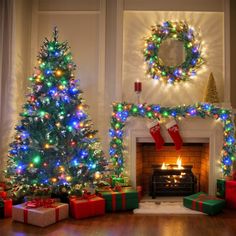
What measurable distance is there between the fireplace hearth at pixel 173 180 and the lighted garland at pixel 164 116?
546 mm

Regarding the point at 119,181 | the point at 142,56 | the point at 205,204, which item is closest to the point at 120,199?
the point at 119,181

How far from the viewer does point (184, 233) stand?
375 cm

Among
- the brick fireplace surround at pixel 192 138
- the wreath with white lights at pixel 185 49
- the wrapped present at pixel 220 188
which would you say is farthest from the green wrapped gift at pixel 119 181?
the wreath with white lights at pixel 185 49

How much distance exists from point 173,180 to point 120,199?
1.24m

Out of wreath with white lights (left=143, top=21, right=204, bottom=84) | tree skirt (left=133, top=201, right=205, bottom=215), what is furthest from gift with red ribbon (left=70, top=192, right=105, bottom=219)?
wreath with white lights (left=143, top=21, right=204, bottom=84)

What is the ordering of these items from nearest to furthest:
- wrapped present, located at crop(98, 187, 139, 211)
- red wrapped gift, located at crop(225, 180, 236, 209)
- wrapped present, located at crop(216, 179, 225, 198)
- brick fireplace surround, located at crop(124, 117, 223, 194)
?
1. wrapped present, located at crop(98, 187, 139, 211)
2. red wrapped gift, located at crop(225, 180, 236, 209)
3. wrapped present, located at crop(216, 179, 225, 198)
4. brick fireplace surround, located at crop(124, 117, 223, 194)

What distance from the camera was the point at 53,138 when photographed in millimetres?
4547

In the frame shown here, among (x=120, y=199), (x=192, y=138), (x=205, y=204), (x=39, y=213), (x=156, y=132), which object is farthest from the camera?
(x=192, y=138)

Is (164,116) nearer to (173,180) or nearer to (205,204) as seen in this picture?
(173,180)

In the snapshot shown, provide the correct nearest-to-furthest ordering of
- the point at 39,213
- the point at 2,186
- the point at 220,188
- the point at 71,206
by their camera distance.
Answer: the point at 39,213 < the point at 71,206 < the point at 2,186 < the point at 220,188

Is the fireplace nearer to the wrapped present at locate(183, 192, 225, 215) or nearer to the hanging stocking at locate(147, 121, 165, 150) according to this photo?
the hanging stocking at locate(147, 121, 165, 150)

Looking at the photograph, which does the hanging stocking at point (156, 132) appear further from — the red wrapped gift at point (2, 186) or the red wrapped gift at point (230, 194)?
the red wrapped gift at point (2, 186)

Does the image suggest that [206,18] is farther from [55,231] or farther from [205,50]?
[55,231]

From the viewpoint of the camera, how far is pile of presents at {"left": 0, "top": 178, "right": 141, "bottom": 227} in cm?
405
